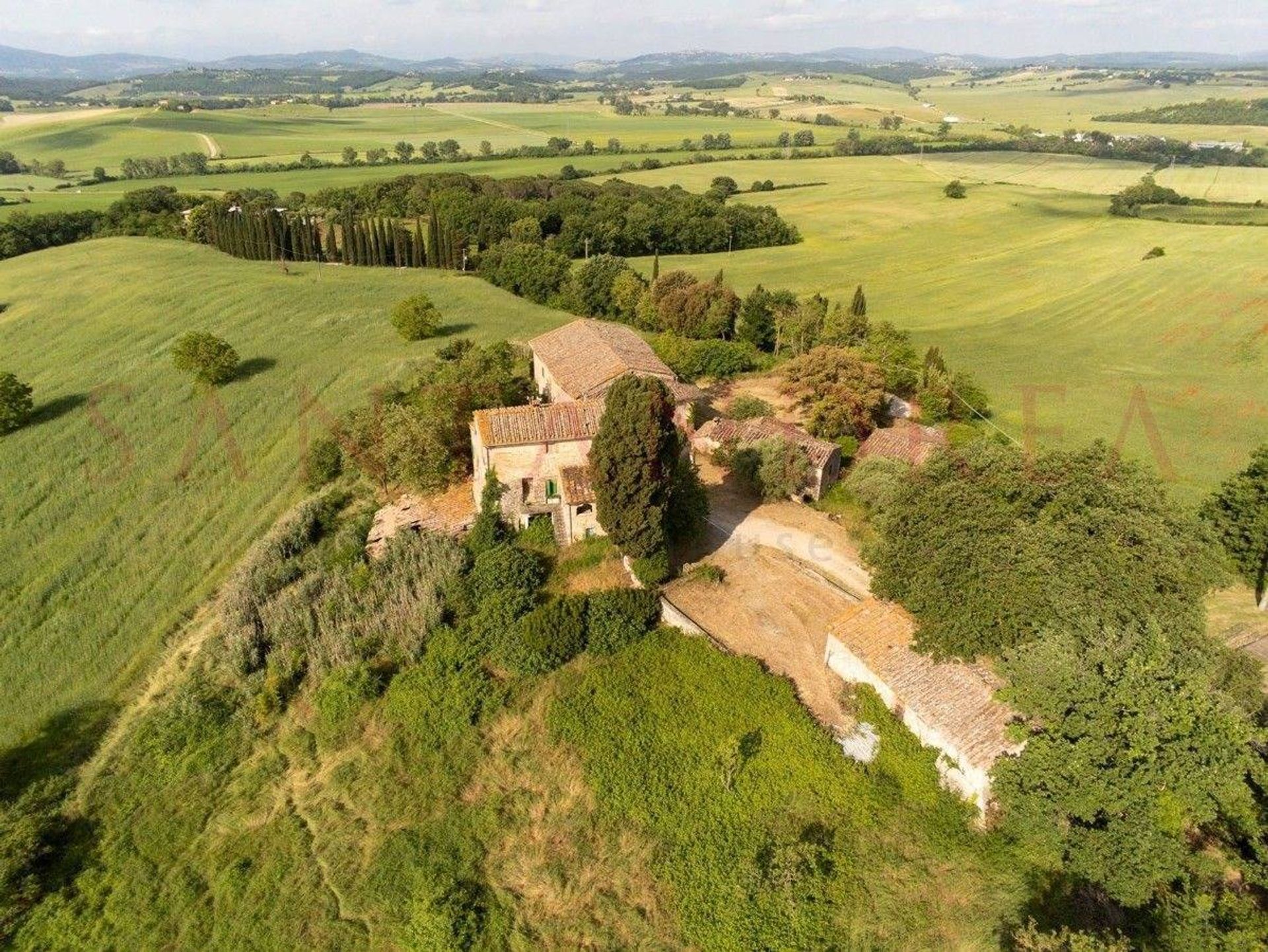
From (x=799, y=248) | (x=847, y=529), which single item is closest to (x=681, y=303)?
(x=847, y=529)

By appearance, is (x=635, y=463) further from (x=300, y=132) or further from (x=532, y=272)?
(x=300, y=132)

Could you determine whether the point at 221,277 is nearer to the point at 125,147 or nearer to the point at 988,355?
the point at 988,355

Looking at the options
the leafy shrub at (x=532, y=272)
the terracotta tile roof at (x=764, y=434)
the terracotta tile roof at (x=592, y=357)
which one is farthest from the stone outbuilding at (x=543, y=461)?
the leafy shrub at (x=532, y=272)

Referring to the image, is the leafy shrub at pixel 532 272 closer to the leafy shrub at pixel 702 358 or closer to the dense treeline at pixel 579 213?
the dense treeline at pixel 579 213

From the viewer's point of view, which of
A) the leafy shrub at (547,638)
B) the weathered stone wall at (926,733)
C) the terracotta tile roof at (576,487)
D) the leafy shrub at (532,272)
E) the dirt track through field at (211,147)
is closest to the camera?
the weathered stone wall at (926,733)

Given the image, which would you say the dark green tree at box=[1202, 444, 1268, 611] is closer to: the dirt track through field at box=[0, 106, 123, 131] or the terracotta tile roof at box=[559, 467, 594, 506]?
the terracotta tile roof at box=[559, 467, 594, 506]

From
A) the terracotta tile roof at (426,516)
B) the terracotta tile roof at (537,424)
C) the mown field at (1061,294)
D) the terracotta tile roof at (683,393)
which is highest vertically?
the terracotta tile roof at (537,424)

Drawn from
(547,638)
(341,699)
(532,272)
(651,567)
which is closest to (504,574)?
(547,638)
